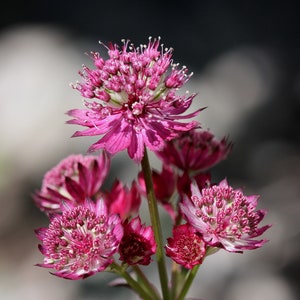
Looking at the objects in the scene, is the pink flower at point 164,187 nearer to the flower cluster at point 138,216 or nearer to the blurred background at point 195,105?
the flower cluster at point 138,216

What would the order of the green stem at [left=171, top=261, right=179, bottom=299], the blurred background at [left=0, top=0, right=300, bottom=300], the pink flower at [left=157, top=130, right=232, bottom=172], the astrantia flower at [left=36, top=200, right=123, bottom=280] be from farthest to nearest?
the blurred background at [left=0, top=0, right=300, bottom=300] < the pink flower at [left=157, top=130, right=232, bottom=172] < the green stem at [left=171, top=261, right=179, bottom=299] < the astrantia flower at [left=36, top=200, right=123, bottom=280]

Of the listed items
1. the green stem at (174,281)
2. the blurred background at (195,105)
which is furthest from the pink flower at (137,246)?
the blurred background at (195,105)

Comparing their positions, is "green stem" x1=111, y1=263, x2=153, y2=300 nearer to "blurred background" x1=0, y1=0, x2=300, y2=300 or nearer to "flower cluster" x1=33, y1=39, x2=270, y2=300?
"flower cluster" x1=33, y1=39, x2=270, y2=300

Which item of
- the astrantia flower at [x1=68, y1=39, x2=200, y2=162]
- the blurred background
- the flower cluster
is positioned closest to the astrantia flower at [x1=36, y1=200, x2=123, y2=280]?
the flower cluster

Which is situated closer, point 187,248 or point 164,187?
point 187,248

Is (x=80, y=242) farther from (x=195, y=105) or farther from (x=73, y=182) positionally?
(x=195, y=105)

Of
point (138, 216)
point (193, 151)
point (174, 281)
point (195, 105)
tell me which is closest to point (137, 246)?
point (138, 216)
